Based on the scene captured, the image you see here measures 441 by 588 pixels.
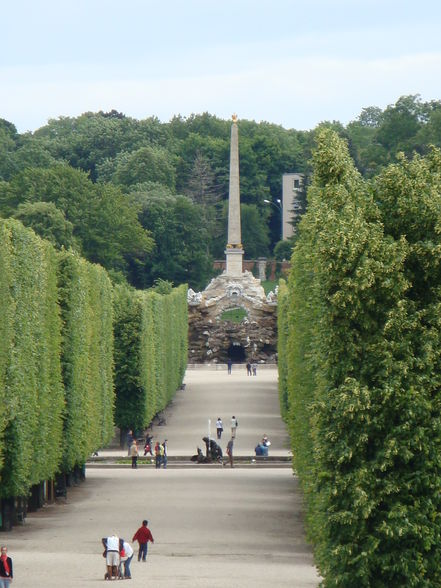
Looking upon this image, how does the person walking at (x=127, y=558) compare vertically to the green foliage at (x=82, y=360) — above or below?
below

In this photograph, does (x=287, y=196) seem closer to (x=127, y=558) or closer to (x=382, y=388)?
(x=127, y=558)

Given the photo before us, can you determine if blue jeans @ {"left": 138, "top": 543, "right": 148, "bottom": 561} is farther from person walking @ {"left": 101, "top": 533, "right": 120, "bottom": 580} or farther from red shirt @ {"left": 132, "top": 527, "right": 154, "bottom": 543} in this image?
person walking @ {"left": 101, "top": 533, "right": 120, "bottom": 580}

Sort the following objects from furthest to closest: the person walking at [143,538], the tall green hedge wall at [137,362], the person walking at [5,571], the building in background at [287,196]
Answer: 1. the building in background at [287,196]
2. the tall green hedge wall at [137,362]
3. the person walking at [143,538]
4. the person walking at [5,571]

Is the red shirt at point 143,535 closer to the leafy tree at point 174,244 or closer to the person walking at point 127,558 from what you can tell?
the person walking at point 127,558

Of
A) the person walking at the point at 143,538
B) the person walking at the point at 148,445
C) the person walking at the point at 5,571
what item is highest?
the person walking at the point at 5,571

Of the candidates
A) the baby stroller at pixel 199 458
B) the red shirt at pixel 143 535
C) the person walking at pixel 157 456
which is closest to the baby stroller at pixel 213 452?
the baby stroller at pixel 199 458

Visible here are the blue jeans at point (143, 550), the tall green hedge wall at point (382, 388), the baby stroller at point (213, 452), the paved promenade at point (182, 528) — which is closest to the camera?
the tall green hedge wall at point (382, 388)

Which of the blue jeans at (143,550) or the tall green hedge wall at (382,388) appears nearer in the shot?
the tall green hedge wall at (382,388)

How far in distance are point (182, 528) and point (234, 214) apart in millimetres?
83086

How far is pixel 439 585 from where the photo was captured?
22.9 metres

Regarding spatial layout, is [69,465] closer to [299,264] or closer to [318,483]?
[299,264]

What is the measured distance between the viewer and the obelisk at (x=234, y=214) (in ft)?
392

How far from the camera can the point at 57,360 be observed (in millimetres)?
44375

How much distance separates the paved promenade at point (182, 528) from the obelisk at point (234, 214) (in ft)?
180
